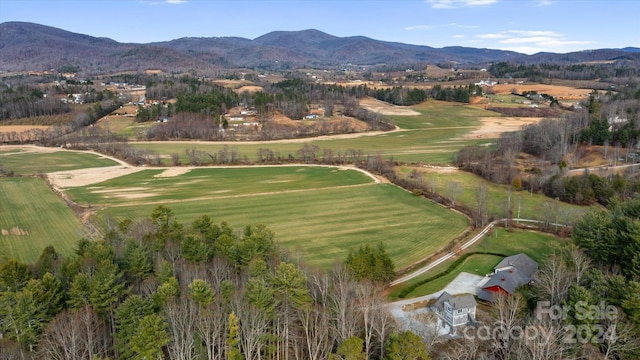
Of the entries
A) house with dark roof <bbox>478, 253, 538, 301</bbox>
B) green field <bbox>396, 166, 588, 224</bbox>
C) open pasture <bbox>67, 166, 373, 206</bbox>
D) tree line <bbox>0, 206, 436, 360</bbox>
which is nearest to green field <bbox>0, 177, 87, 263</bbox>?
open pasture <bbox>67, 166, 373, 206</bbox>

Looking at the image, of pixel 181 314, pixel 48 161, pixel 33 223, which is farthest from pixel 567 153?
pixel 48 161

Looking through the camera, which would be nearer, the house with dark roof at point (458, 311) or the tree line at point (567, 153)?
the house with dark roof at point (458, 311)

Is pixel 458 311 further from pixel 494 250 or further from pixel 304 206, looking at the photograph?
pixel 304 206

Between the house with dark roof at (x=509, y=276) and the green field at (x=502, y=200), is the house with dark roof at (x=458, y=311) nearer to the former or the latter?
the house with dark roof at (x=509, y=276)

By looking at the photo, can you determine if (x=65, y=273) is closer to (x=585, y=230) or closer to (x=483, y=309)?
(x=483, y=309)

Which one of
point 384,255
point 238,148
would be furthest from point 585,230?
point 238,148

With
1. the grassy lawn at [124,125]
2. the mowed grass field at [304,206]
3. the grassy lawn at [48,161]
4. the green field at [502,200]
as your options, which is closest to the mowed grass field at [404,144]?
the grassy lawn at [48,161]
